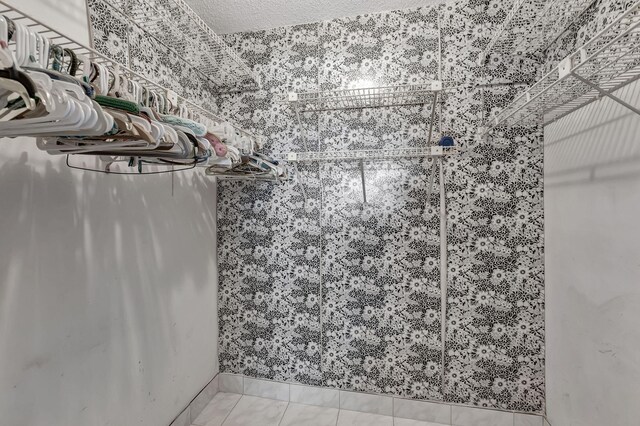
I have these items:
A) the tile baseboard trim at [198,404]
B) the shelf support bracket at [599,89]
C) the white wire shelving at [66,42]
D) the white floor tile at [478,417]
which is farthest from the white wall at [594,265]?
the tile baseboard trim at [198,404]

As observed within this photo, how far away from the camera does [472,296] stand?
189 centimetres

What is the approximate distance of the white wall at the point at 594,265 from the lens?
1167mm

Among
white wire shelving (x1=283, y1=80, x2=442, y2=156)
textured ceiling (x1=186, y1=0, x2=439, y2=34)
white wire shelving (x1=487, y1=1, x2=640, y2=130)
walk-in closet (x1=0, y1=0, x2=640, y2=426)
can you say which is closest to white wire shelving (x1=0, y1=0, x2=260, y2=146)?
walk-in closet (x1=0, y1=0, x2=640, y2=426)

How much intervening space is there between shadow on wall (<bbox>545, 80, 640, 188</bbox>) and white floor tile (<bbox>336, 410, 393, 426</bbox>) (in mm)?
1786

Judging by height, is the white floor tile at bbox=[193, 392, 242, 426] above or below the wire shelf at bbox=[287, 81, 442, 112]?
below

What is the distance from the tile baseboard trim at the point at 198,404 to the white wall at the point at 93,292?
48 millimetres

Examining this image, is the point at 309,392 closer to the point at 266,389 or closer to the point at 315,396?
the point at 315,396

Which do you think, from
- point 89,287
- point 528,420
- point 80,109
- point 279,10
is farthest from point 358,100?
point 528,420

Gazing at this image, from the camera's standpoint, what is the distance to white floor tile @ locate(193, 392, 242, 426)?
1.96 metres

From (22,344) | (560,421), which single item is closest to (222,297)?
(22,344)

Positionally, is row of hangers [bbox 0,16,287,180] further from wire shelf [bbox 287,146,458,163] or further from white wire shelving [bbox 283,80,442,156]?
white wire shelving [bbox 283,80,442,156]

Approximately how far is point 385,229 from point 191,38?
5.53ft

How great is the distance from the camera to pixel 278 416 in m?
2.01

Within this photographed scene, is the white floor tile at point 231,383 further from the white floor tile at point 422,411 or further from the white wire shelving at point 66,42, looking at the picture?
the white wire shelving at point 66,42
